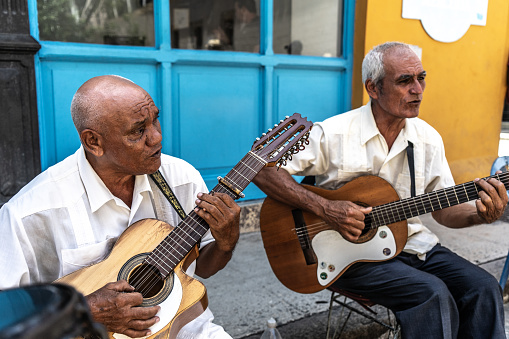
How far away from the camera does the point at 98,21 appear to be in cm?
358

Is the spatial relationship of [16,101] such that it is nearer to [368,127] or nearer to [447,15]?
[368,127]

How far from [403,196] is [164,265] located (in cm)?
138

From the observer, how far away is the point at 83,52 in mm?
3369

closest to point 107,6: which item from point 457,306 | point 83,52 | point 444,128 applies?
point 83,52

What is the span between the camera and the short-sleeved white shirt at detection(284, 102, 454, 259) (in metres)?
2.42

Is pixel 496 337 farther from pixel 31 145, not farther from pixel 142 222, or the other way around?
pixel 31 145

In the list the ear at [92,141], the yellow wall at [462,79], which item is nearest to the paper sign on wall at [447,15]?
the yellow wall at [462,79]

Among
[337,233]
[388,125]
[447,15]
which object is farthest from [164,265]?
[447,15]

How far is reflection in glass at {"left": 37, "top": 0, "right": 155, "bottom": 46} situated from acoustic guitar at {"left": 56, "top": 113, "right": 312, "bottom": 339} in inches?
89.2

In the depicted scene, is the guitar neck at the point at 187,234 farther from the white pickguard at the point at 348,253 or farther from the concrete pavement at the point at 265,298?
the concrete pavement at the point at 265,298

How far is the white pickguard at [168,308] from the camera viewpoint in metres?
1.58

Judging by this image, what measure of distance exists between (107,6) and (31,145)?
1296mm

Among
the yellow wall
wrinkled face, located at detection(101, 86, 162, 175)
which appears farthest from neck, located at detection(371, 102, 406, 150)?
the yellow wall

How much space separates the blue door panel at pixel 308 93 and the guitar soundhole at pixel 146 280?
9.59 ft
